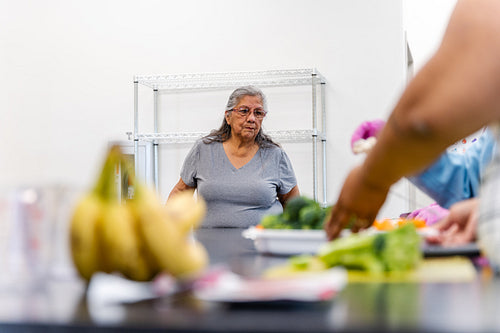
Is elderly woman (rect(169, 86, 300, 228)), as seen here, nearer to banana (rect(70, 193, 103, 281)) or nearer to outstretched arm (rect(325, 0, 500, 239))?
outstretched arm (rect(325, 0, 500, 239))

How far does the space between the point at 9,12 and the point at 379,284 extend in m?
4.73

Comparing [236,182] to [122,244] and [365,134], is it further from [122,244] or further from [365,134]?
[122,244]

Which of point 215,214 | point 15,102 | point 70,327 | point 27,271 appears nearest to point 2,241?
point 27,271

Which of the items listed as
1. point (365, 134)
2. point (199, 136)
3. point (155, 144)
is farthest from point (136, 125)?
point (365, 134)

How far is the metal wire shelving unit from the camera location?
4004 millimetres

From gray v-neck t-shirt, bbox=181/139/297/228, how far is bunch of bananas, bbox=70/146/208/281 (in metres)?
2.26

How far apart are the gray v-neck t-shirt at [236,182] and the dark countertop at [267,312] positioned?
2235 mm

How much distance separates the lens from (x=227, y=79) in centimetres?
428

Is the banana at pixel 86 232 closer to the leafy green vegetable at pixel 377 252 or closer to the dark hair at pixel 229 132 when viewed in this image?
the leafy green vegetable at pixel 377 252

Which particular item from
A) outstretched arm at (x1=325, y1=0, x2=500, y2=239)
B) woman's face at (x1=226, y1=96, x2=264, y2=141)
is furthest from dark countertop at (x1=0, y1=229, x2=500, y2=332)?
woman's face at (x1=226, y1=96, x2=264, y2=141)

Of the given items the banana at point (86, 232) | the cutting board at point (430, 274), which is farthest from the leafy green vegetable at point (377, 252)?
the banana at point (86, 232)

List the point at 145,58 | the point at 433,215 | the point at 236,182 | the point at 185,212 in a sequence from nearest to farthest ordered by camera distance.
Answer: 1. the point at 185,212
2. the point at 433,215
3. the point at 236,182
4. the point at 145,58

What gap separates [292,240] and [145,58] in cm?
358

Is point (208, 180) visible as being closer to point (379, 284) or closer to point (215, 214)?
point (215, 214)
